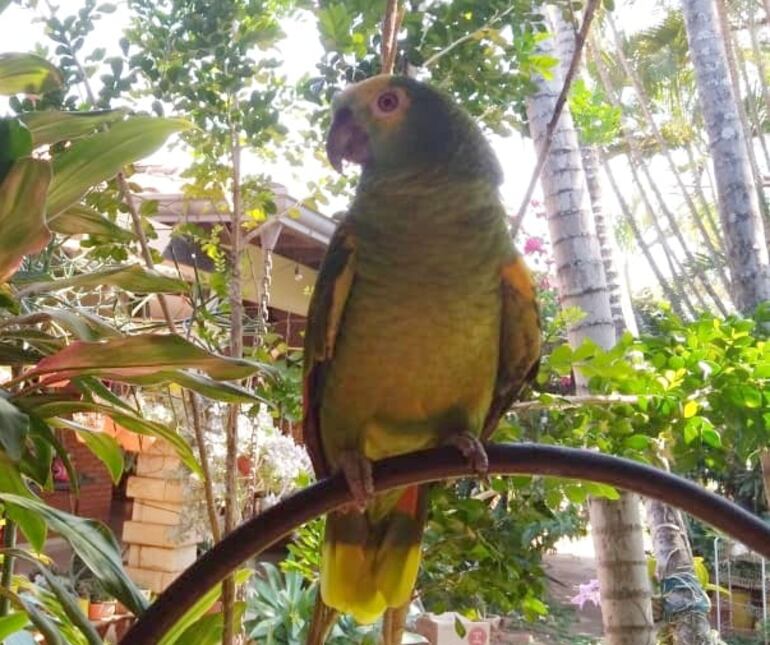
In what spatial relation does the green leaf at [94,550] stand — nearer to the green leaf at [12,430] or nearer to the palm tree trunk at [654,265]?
the green leaf at [12,430]

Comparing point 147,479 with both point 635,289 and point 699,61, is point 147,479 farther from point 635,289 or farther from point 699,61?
point 635,289

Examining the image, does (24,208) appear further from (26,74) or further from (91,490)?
(91,490)

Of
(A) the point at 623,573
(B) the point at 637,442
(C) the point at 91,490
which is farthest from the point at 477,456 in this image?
(C) the point at 91,490

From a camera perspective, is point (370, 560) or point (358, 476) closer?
point (358, 476)

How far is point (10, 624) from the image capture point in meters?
0.65

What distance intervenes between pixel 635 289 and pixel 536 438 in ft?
25.1

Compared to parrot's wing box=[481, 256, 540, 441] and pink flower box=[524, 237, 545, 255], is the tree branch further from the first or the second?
pink flower box=[524, 237, 545, 255]

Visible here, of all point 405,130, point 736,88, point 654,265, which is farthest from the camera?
point 654,265

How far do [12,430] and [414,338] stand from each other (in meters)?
0.43

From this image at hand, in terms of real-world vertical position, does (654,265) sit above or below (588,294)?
above

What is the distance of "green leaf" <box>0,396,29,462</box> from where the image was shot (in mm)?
485

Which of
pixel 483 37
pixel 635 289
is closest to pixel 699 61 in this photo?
pixel 483 37

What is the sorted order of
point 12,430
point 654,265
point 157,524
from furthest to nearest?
point 654,265
point 157,524
point 12,430

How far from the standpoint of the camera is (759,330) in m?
1.48
